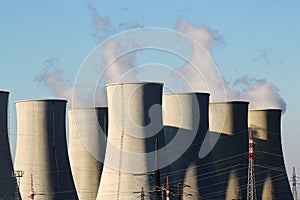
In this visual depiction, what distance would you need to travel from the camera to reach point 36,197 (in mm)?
24859

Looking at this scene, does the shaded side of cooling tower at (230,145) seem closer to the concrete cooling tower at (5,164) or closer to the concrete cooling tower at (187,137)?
the concrete cooling tower at (187,137)

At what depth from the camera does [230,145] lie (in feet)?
95.0

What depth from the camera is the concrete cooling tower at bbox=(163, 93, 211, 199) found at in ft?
84.1

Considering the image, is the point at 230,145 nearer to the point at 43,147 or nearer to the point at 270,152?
the point at 270,152

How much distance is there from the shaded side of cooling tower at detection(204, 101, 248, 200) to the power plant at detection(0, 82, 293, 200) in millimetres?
36

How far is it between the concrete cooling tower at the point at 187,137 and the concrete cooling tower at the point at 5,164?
195 inches

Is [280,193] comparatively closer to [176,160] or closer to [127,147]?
[176,160]

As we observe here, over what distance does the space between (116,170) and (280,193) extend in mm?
9597

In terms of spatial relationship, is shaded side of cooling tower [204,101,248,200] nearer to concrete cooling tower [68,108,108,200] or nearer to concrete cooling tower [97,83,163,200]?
concrete cooling tower [68,108,108,200]

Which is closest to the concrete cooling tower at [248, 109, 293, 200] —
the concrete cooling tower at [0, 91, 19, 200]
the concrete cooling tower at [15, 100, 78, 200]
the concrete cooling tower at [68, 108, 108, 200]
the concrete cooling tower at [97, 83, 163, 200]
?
the concrete cooling tower at [68, 108, 108, 200]

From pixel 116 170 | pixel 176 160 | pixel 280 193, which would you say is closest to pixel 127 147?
pixel 116 170

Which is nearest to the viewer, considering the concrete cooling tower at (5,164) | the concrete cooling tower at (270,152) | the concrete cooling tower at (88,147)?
the concrete cooling tower at (5,164)

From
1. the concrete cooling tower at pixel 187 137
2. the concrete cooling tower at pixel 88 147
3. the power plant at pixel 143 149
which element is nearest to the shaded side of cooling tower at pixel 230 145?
the power plant at pixel 143 149

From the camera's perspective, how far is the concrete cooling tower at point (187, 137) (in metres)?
25.6
